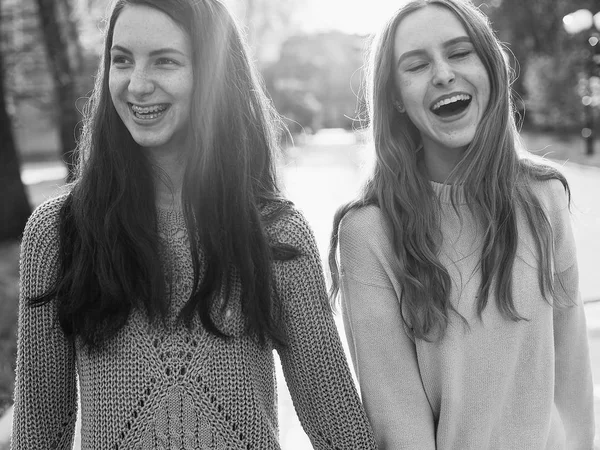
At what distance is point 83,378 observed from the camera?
223 cm

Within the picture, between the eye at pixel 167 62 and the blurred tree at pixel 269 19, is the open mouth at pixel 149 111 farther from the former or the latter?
the blurred tree at pixel 269 19

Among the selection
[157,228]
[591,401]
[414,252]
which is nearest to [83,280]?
[157,228]

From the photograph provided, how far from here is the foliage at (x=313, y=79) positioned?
41675 millimetres

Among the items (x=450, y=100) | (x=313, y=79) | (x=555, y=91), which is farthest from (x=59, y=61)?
(x=313, y=79)

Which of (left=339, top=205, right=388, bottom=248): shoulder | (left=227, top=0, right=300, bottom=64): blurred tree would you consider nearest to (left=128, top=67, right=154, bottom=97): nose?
(left=339, top=205, right=388, bottom=248): shoulder

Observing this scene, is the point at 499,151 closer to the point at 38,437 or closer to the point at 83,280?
the point at 83,280

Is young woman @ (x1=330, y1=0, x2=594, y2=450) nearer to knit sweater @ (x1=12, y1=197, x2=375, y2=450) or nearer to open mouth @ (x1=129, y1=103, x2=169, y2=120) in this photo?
knit sweater @ (x1=12, y1=197, x2=375, y2=450)

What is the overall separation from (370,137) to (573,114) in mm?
33025

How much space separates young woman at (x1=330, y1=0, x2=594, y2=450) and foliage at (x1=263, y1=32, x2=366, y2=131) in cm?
3166

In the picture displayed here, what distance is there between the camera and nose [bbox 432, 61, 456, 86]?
2436 mm

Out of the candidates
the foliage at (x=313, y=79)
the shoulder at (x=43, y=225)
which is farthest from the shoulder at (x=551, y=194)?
the foliage at (x=313, y=79)

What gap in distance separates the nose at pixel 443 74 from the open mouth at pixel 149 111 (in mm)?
868

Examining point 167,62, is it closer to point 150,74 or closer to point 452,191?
point 150,74

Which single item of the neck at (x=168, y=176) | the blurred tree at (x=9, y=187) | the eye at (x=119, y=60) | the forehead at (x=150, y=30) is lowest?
the blurred tree at (x=9, y=187)
